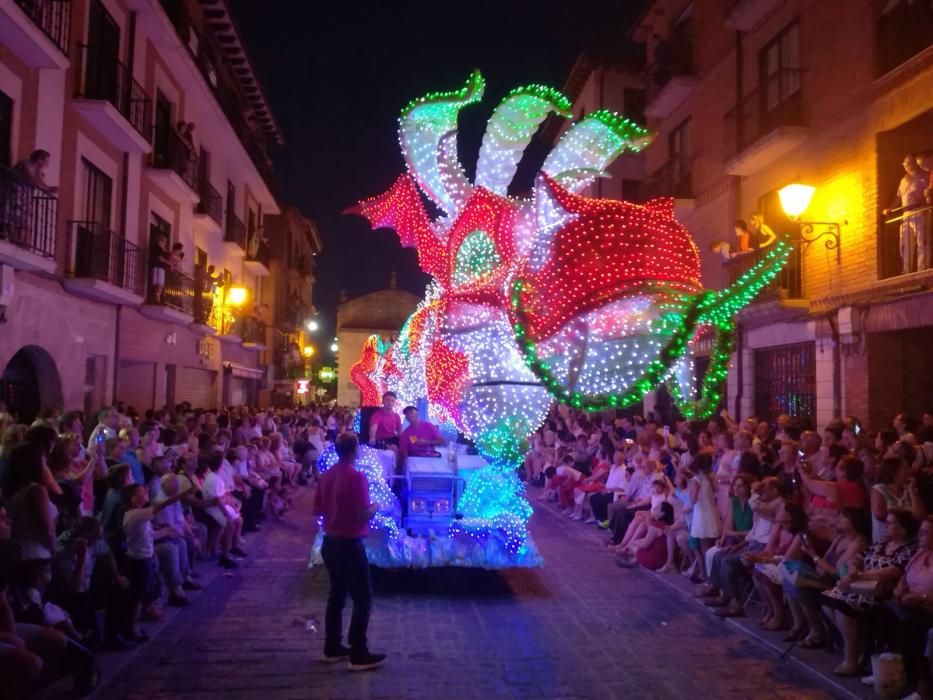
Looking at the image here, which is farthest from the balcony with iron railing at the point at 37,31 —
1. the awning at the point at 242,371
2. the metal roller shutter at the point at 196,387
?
the awning at the point at 242,371

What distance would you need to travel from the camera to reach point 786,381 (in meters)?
15.1

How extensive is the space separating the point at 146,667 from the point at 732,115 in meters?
14.6

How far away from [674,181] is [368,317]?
122ft

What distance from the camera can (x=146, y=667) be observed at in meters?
6.03

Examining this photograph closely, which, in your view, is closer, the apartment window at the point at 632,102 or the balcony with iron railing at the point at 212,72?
the balcony with iron railing at the point at 212,72

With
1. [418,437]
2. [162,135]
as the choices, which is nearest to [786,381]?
[418,437]

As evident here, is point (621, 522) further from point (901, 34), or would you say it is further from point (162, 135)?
point (162, 135)

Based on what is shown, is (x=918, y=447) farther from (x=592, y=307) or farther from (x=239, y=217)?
(x=239, y=217)

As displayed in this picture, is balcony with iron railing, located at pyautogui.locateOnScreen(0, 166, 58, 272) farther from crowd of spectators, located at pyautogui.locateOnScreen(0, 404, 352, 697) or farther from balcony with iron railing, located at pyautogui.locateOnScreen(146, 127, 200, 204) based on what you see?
balcony with iron railing, located at pyautogui.locateOnScreen(146, 127, 200, 204)

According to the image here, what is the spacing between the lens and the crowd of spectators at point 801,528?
5832mm

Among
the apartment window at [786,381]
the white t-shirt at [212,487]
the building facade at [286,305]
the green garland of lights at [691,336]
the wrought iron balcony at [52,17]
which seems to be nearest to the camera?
the green garland of lights at [691,336]

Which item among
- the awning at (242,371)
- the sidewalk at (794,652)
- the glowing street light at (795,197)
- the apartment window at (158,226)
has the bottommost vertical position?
the sidewalk at (794,652)

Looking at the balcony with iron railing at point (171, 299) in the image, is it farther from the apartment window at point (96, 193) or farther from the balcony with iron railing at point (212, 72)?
the balcony with iron railing at point (212, 72)

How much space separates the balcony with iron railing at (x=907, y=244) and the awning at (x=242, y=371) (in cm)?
1873
